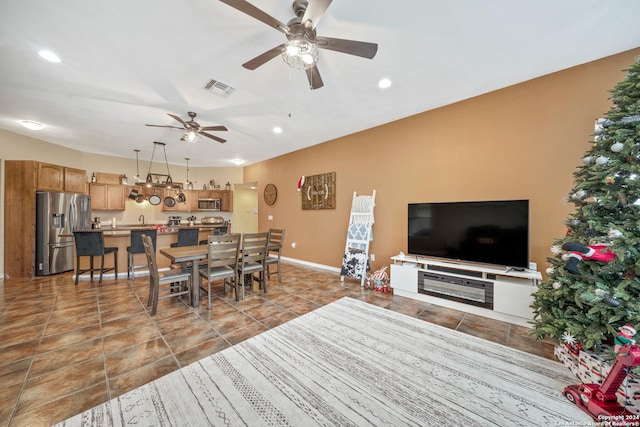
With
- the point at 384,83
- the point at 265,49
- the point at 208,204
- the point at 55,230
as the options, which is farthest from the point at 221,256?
the point at 208,204

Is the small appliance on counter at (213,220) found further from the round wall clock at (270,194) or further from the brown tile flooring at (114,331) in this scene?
the brown tile flooring at (114,331)

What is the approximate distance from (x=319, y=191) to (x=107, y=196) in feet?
19.1

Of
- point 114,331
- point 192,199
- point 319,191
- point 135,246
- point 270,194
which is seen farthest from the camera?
point 192,199

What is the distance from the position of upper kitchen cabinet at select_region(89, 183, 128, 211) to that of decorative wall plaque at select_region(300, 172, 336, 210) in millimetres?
5151

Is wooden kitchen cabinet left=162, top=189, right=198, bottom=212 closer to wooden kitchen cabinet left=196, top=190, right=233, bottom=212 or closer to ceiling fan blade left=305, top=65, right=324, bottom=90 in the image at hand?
wooden kitchen cabinet left=196, top=190, right=233, bottom=212

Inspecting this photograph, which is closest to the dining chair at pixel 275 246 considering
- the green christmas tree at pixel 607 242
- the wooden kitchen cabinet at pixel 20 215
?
the green christmas tree at pixel 607 242

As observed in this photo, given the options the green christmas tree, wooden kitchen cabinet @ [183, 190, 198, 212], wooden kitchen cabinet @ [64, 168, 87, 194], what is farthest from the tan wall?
wooden kitchen cabinet @ [64, 168, 87, 194]

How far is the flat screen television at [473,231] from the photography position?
276cm

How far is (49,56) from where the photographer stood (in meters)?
2.40

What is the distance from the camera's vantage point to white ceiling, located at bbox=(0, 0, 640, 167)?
1889 millimetres

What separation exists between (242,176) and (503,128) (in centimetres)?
719

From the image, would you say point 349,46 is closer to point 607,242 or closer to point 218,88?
point 218,88

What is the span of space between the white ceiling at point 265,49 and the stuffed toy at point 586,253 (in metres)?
1.91

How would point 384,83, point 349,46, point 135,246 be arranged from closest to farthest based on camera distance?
point 349,46, point 384,83, point 135,246
